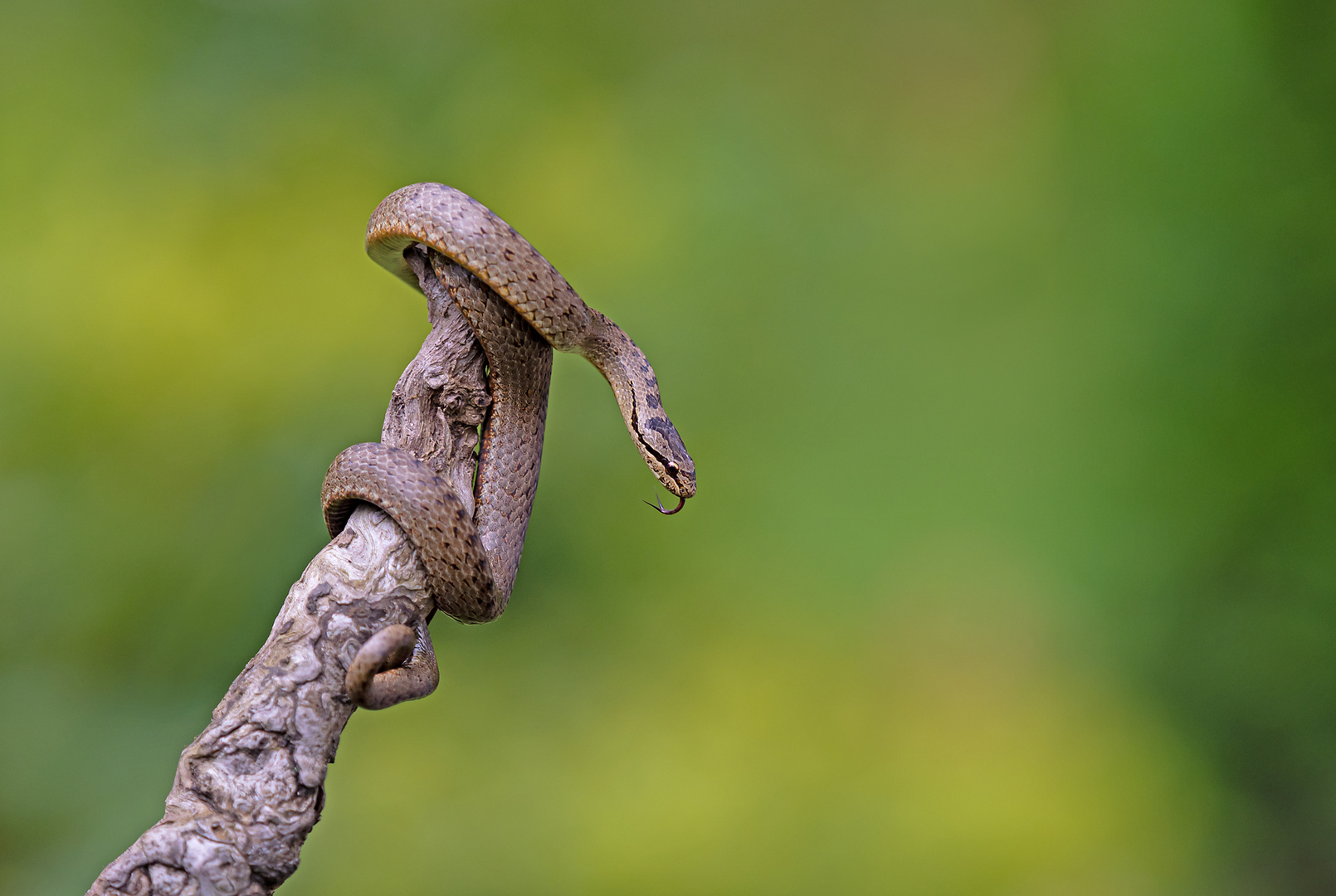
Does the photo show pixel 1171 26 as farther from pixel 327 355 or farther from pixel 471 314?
pixel 327 355

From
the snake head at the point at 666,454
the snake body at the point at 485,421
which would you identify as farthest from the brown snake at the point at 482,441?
the snake head at the point at 666,454

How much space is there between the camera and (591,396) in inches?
136

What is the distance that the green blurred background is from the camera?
10.8 feet

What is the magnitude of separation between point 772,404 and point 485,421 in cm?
185

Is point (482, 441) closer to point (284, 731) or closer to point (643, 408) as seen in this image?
point (643, 408)

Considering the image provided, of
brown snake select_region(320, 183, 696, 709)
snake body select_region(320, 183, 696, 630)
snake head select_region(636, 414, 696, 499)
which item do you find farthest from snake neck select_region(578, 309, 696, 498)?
snake body select_region(320, 183, 696, 630)

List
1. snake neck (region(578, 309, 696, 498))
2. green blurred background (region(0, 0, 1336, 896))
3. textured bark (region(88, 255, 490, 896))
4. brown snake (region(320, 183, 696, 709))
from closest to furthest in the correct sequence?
textured bark (region(88, 255, 490, 896)), brown snake (region(320, 183, 696, 709)), snake neck (region(578, 309, 696, 498)), green blurred background (region(0, 0, 1336, 896))

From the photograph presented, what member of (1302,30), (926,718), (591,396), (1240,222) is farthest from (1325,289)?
(591,396)

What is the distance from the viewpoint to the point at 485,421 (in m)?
2.00

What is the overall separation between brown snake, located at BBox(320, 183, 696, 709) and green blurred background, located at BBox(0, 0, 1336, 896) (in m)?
1.44

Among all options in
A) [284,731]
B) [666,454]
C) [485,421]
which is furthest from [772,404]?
[284,731]

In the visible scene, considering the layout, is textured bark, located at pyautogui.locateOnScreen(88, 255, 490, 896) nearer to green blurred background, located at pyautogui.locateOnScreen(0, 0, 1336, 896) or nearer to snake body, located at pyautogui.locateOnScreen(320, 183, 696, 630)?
snake body, located at pyautogui.locateOnScreen(320, 183, 696, 630)

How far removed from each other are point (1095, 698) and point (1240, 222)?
80.9 inches

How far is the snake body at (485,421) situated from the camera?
1.72 m
